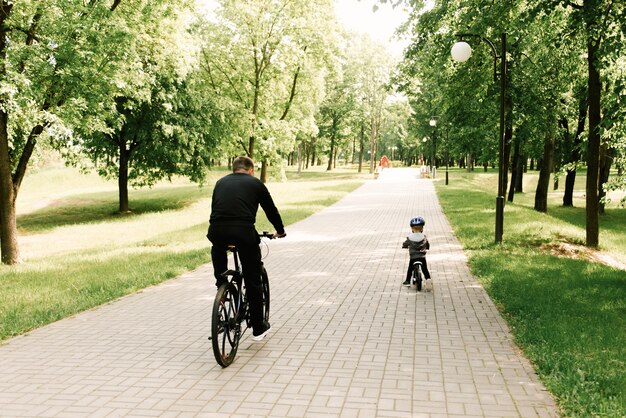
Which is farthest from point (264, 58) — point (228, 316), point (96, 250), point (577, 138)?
point (228, 316)

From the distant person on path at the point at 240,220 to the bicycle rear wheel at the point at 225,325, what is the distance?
169 millimetres

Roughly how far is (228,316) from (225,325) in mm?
104

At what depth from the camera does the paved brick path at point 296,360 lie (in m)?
4.06

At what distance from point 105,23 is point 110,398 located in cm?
946

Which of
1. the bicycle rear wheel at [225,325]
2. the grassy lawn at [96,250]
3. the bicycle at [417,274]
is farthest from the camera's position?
the bicycle at [417,274]

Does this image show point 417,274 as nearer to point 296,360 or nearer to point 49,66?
point 296,360

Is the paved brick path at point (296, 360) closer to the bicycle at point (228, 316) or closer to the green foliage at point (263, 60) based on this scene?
the bicycle at point (228, 316)

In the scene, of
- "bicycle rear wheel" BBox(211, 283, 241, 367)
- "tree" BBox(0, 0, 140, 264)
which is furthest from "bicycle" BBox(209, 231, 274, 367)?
"tree" BBox(0, 0, 140, 264)

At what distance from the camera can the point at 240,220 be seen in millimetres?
4910

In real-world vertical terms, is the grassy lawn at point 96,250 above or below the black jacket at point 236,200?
below

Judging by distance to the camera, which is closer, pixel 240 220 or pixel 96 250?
pixel 240 220

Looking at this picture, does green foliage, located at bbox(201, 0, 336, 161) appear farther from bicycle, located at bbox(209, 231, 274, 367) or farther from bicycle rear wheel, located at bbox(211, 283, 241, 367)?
bicycle rear wheel, located at bbox(211, 283, 241, 367)

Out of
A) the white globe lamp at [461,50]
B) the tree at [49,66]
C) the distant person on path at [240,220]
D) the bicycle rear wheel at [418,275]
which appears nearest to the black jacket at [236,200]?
the distant person on path at [240,220]

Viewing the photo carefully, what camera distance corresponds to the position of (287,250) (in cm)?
1191
